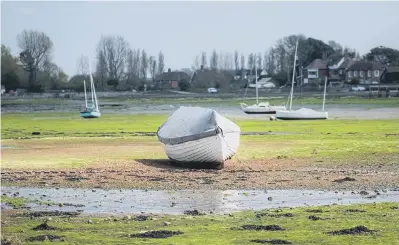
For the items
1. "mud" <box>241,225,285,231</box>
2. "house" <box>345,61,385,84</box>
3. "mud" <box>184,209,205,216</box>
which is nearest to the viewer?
"mud" <box>241,225,285,231</box>

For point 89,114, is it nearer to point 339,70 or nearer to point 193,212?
point 193,212

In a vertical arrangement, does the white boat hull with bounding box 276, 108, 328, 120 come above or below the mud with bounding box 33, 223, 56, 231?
below

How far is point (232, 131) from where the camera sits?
107 feet

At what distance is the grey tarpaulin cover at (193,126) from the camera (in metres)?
31.2

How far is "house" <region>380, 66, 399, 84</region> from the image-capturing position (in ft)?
590

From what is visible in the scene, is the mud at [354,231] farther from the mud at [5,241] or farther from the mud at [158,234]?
the mud at [5,241]

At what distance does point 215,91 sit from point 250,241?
162997 mm

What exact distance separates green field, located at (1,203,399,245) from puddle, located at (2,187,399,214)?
1269 mm

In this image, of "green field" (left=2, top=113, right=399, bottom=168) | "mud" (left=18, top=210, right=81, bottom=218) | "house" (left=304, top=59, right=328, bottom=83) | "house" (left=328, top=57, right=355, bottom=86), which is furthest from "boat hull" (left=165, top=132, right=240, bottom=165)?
"house" (left=304, top=59, right=328, bottom=83)

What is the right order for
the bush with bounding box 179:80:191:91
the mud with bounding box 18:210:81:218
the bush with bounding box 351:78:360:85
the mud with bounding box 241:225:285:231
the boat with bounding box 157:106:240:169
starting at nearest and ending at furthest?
1. the mud with bounding box 241:225:285:231
2. the mud with bounding box 18:210:81:218
3. the boat with bounding box 157:106:240:169
4. the bush with bounding box 351:78:360:85
5. the bush with bounding box 179:80:191:91

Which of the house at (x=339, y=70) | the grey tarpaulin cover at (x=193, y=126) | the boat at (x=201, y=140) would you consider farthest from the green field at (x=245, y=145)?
the house at (x=339, y=70)

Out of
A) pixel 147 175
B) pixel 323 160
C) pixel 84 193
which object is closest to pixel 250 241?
pixel 84 193

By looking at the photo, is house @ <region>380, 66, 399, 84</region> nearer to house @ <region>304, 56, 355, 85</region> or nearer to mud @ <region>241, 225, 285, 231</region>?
house @ <region>304, 56, 355, 85</region>

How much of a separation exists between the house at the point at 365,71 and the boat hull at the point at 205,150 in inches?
6103
